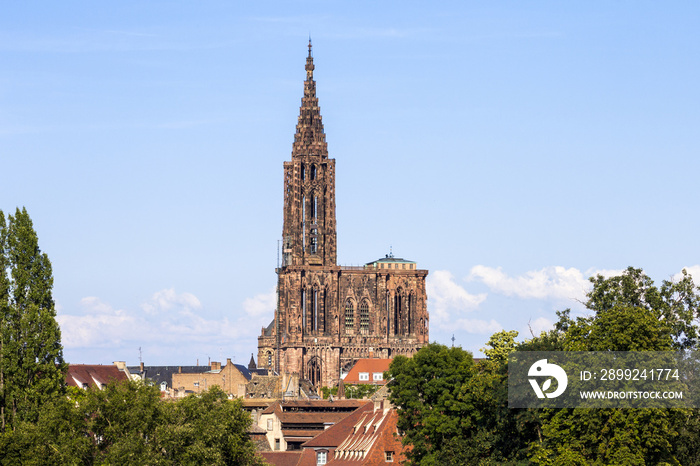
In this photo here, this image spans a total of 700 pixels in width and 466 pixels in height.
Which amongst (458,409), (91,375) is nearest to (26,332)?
(458,409)

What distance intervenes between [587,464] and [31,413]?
3748cm

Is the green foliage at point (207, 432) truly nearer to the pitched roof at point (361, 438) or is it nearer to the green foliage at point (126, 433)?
the green foliage at point (126, 433)

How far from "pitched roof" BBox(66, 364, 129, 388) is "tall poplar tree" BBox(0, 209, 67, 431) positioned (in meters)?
44.0

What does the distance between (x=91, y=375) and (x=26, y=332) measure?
187 ft

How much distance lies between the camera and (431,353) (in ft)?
369

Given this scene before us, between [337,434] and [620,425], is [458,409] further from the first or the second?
[337,434]

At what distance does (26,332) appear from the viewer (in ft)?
307

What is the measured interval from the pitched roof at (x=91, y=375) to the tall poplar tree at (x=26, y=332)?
144 feet

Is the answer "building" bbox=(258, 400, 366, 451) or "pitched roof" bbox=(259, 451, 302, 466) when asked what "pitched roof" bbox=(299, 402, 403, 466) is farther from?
"building" bbox=(258, 400, 366, 451)

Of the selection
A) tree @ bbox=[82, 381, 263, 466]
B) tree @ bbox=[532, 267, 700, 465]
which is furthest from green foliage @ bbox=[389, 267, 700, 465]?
tree @ bbox=[82, 381, 263, 466]

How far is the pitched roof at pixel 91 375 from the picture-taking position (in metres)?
142

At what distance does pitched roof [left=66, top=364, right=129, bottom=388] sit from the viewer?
142250 millimetres

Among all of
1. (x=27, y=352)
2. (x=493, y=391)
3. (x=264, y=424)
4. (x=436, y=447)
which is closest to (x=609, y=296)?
(x=493, y=391)

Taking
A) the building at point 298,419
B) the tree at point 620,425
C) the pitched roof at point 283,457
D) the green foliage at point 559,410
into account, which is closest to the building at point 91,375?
the pitched roof at point 283,457
